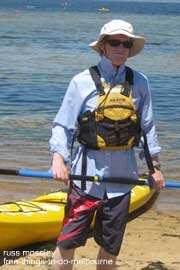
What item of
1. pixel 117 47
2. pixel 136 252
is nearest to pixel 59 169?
pixel 117 47

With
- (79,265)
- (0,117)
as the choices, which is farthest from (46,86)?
(79,265)

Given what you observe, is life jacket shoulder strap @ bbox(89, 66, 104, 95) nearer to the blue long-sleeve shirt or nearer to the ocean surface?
the blue long-sleeve shirt

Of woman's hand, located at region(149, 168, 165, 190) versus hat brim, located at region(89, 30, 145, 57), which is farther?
woman's hand, located at region(149, 168, 165, 190)

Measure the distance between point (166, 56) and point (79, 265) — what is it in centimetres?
2354

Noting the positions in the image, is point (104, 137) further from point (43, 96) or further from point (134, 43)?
point (43, 96)

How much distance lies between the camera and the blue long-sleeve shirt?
3971mm

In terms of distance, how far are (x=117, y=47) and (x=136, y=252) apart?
89.2 inches

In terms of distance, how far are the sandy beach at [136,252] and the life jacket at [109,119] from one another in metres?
1.54

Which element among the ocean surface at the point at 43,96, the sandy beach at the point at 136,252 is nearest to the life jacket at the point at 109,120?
the sandy beach at the point at 136,252

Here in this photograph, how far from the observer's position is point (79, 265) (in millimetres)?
5258

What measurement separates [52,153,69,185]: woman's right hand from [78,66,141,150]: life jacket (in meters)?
0.18

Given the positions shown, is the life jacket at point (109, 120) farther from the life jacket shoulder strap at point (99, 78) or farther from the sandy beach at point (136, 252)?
the sandy beach at point (136, 252)

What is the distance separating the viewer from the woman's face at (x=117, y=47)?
157 inches

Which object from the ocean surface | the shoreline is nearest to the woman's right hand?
the shoreline
